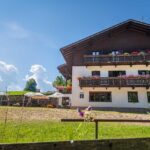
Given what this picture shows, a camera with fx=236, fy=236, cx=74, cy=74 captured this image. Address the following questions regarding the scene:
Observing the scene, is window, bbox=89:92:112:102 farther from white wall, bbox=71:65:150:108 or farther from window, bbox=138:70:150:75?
window, bbox=138:70:150:75

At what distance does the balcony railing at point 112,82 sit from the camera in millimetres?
27589

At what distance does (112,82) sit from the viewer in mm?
28281

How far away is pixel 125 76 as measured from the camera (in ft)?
92.5

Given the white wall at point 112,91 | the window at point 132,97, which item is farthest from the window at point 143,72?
the window at point 132,97

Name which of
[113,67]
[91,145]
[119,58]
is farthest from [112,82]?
[91,145]

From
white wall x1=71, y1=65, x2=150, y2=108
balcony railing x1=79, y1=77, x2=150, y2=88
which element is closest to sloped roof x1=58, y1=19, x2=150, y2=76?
white wall x1=71, y1=65, x2=150, y2=108

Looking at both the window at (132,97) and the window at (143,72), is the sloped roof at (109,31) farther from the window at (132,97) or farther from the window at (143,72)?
the window at (132,97)

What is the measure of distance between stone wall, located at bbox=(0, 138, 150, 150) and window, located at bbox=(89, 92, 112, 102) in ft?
71.4

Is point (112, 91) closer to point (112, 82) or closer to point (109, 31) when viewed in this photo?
point (112, 82)

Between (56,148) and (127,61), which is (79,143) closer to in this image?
(56,148)

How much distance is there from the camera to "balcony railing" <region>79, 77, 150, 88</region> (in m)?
27.6

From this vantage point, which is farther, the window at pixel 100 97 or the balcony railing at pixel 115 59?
the window at pixel 100 97

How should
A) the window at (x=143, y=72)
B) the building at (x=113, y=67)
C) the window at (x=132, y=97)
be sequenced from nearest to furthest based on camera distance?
1. the building at (x=113, y=67)
2. the window at (x=132, y=97)
3. the window at (x=143, y=72)

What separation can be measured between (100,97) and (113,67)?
13.5ft
